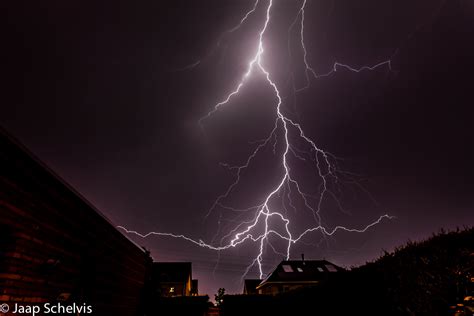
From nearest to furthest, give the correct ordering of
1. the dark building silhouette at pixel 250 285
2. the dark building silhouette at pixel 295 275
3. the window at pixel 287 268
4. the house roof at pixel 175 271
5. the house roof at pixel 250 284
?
the dark building silhouette at pixel 295 275 → the window at pixel 287 268 → the house roof at pixel 175 271 → the dark building silhouette at pixel 250 285 → the house roof at pixel 250 284

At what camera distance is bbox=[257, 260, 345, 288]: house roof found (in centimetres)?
2797

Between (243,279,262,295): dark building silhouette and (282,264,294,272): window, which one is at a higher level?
(282,264,294,272): window

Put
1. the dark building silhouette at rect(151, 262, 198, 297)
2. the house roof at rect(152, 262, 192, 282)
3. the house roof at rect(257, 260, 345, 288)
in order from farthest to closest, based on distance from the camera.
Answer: the house roof at rect(152, 262, 192, 282) → the dark building silhouette at rect(151, 262, 198, 297) → the house roof at rect(257, 260, 345, 288)

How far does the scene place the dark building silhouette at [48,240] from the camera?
389cm

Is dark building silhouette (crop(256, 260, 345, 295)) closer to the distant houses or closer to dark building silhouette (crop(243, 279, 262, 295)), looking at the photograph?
the distant houses

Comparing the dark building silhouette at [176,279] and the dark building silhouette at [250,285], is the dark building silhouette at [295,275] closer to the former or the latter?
the dark building silhouette at [176,279]

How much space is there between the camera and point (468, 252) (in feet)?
9.43

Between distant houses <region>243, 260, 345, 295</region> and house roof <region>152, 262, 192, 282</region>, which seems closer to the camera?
distant houses <region>243, 260, 345, 295</region>

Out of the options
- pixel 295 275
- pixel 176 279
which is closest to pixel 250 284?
pixel 176 279

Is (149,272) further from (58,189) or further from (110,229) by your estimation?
(58,189)

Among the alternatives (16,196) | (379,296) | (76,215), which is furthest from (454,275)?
(76,215)

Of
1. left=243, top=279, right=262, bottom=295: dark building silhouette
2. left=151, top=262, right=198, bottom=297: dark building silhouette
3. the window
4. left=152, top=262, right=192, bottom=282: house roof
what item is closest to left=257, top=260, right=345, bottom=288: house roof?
the window

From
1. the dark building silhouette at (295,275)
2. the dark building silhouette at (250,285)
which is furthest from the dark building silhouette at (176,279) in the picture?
the dark building silhouette at (250,285)

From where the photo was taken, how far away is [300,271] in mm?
29500
